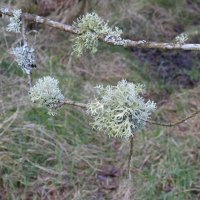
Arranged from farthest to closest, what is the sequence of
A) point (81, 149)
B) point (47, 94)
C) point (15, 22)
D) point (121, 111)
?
point (81, 149) → point (15, 22) → point (47, 94) → point (121, 111)

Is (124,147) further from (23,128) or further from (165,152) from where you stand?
(23,128)

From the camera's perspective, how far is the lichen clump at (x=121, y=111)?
2.59 feet

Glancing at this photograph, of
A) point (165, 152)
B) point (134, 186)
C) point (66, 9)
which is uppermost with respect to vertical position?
point (66, 9)

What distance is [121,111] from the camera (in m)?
0.79

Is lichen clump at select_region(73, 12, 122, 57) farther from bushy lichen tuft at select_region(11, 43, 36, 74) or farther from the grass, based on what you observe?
the grass

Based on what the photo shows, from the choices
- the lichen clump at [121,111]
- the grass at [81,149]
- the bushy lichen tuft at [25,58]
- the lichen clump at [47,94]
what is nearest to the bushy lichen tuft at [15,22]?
the bushy lichen tuft at [25,58]

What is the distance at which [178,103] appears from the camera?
3066 mm

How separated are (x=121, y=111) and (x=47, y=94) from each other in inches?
7.4

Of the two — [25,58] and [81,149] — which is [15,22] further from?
[81,149]

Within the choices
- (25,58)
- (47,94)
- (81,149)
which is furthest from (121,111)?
(81,149)

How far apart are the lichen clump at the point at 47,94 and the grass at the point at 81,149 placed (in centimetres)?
147

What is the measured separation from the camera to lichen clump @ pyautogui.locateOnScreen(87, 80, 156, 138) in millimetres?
788

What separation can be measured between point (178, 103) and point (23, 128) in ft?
3.32

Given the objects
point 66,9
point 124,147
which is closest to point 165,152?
point 124,147
